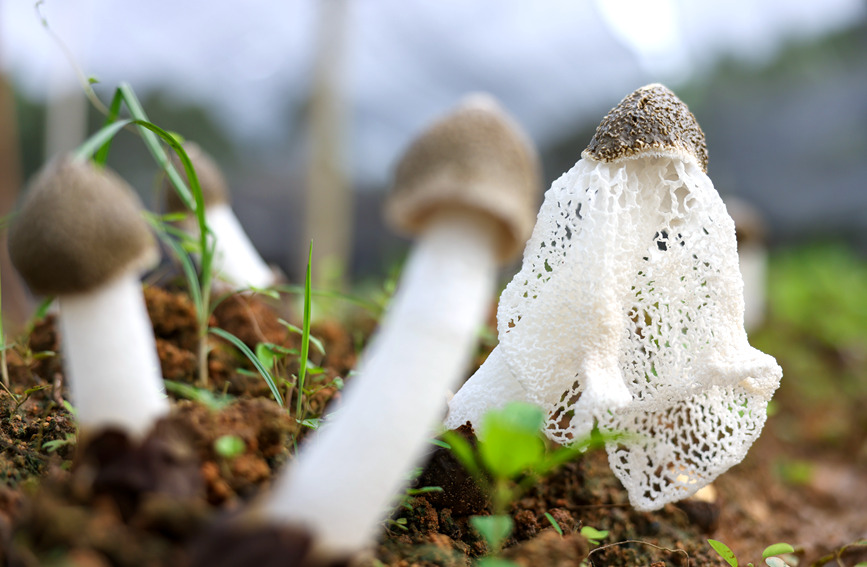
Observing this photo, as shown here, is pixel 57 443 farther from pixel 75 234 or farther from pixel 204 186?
pixel 204 186

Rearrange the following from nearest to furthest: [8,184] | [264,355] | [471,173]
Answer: [471,173]
[264,355]
[8,184]

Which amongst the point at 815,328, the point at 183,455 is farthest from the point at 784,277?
the point at 183,455

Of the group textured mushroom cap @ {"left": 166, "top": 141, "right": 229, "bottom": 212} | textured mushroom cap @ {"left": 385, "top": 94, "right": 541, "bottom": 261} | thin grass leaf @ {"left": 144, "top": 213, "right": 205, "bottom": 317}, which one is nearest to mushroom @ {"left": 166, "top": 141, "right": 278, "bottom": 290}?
textured mushroom cap @ {"left": 166, "top": 141, "right": 229, "bottom": 212}

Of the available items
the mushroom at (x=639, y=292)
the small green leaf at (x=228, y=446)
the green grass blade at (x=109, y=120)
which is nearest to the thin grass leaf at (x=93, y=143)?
the green grass blade at (x=109, y=120)

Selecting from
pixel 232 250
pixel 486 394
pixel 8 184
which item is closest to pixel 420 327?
pixel 486 394

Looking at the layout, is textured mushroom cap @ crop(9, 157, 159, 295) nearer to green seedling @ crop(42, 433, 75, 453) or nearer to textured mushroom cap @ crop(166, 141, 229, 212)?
green seedling @ crop(42, 433, 75, 453)

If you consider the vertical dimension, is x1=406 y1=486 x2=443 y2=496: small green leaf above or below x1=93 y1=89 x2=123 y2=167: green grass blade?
below

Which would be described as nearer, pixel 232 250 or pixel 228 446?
pixel 228 446
